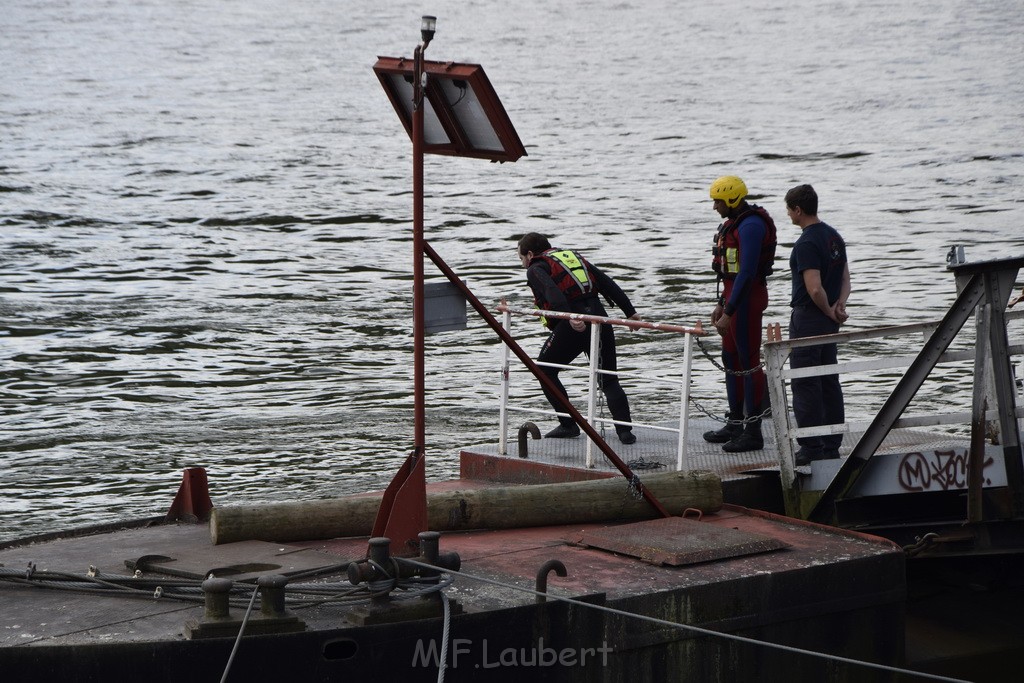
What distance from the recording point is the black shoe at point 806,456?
8.84 metres

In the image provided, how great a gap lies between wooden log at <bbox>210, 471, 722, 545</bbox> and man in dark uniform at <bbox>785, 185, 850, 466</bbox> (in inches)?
33.8

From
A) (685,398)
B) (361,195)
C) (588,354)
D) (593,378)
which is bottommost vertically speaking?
(685,398)

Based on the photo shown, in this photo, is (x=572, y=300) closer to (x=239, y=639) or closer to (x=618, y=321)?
(x=618, y=321)

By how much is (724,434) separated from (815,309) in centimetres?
124

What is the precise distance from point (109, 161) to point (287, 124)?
483 cm

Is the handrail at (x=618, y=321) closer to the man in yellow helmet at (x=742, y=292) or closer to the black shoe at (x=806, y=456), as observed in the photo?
the man in yellow helmet at (x=742, y=292)

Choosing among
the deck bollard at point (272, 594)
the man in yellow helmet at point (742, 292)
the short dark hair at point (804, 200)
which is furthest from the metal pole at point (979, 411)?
the deck bollard at point (272, 594)

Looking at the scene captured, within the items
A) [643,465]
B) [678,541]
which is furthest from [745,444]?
[678,541]

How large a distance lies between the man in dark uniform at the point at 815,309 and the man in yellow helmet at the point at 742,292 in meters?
0.21

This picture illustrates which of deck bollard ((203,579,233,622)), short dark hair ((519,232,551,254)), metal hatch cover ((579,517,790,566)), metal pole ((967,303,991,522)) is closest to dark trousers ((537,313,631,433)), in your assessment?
short dark hair ((519,232,551,254))

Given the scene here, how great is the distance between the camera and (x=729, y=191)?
8.93 m

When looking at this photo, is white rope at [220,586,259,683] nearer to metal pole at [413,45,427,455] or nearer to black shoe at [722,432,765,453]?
metal pole at [413,45,427,455]

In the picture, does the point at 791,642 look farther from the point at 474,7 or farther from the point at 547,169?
the point at 474,7

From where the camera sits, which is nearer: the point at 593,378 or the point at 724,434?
the point at 593,378
